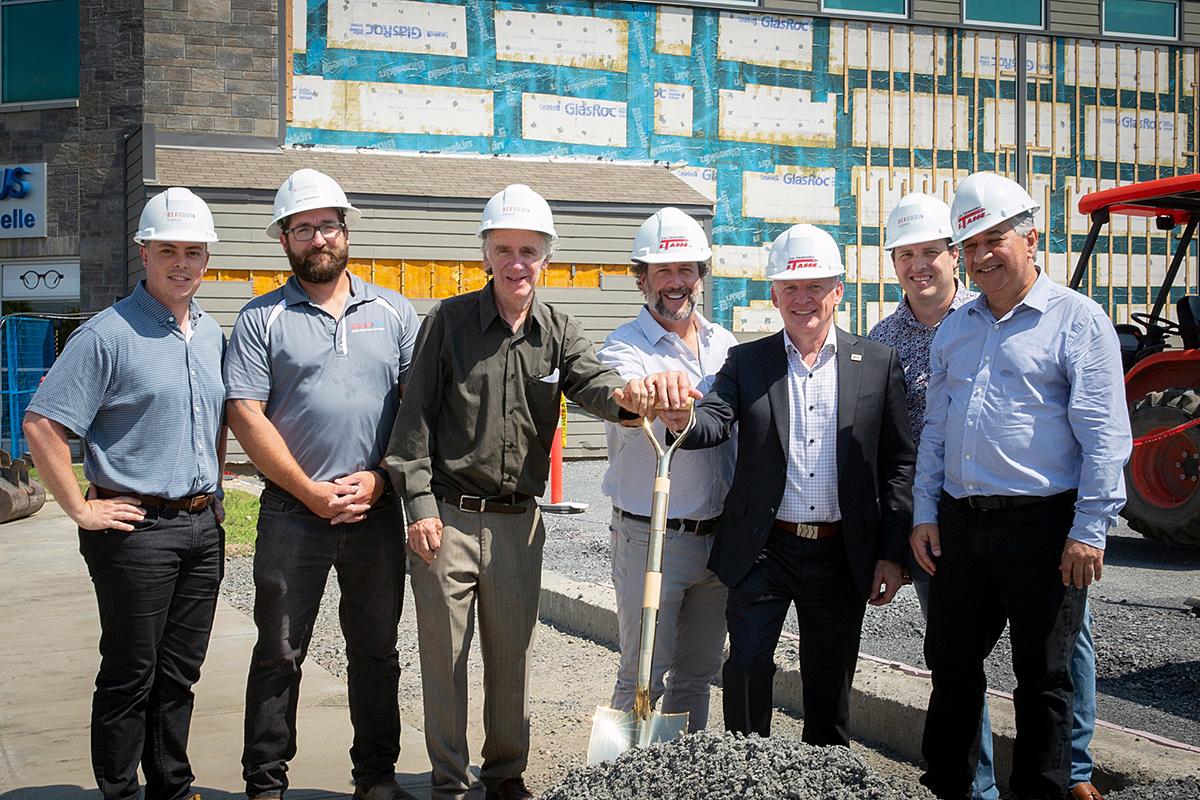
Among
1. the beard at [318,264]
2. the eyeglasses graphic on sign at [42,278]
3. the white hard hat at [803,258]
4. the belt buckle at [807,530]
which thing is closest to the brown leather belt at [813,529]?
the belt buckle at [807,530]

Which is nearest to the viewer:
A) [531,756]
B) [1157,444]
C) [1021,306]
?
[1021,306]

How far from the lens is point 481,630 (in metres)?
4.22

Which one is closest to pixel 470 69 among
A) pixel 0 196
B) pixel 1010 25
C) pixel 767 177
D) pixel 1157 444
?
pixel 767 177

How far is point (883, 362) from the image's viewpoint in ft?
13.3

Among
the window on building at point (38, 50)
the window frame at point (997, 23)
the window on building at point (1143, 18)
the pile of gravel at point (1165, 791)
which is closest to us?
the pile of gravel at point (1165, 791)

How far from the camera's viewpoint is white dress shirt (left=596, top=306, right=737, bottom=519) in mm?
4195

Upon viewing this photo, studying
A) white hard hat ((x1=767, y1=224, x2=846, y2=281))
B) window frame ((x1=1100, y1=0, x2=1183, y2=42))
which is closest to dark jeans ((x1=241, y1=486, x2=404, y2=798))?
white hard hat ((x1=767, y1=224, x2=846, y2=281))

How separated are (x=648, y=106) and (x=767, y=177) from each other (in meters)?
2.19

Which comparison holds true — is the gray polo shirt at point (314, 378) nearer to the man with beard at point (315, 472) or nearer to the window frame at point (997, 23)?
the man with beard at point (315, 472)

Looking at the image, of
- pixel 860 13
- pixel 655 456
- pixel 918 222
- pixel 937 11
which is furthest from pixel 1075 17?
pixel 655 456

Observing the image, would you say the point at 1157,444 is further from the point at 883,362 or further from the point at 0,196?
the point at 0,196

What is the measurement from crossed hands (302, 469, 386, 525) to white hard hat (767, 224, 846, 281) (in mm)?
1487

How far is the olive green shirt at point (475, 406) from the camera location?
396cm

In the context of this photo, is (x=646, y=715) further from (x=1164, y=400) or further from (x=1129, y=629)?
(x=1164, y=400)
